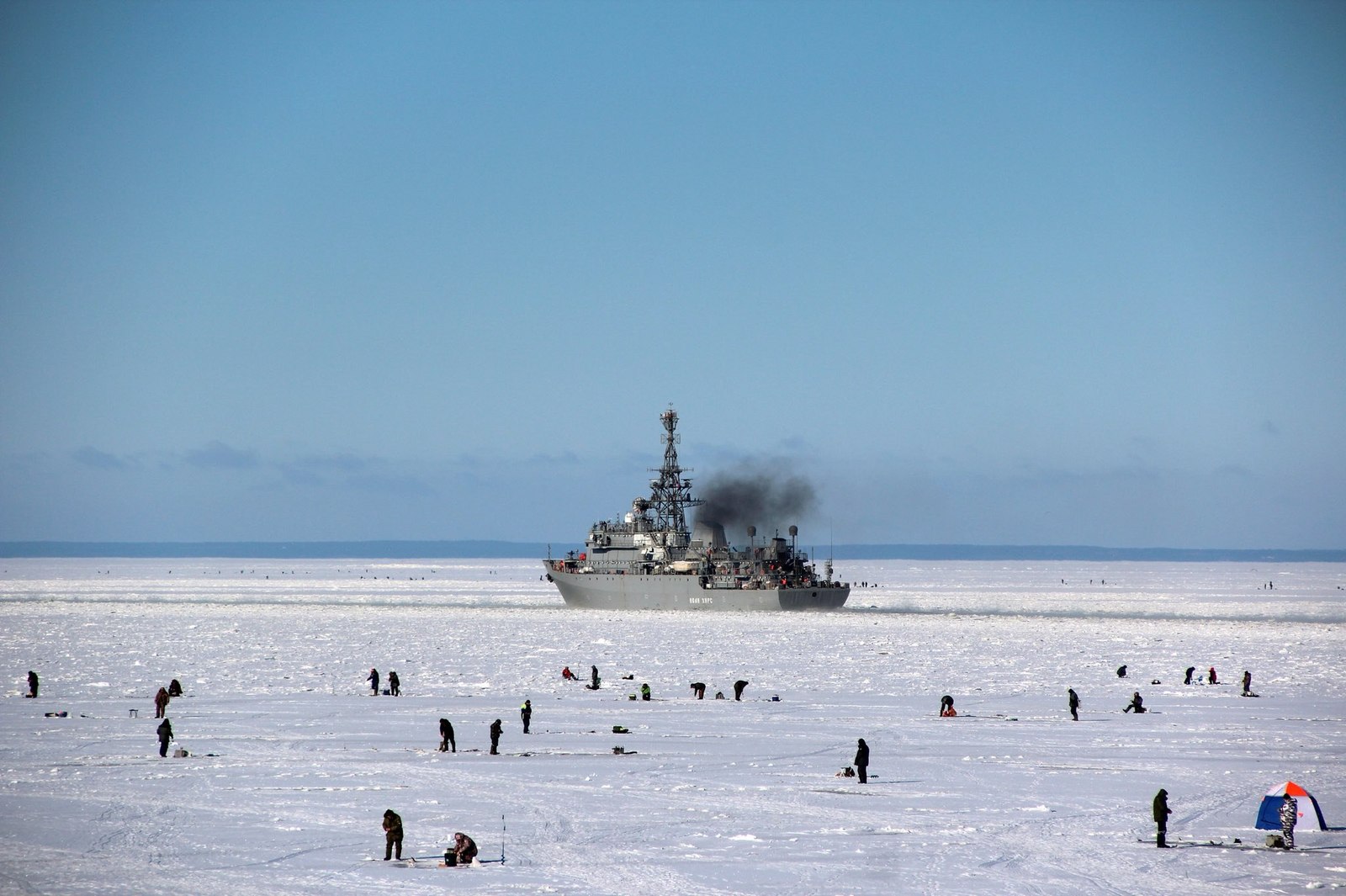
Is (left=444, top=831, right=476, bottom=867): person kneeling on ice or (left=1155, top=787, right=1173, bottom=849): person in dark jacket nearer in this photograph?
(left=444, top=831, right=476, bottom=867): person kneeling on ice

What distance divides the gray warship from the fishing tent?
230 feet

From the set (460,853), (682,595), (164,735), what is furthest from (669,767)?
(682,595)

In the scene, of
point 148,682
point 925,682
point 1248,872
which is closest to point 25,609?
point 148,682

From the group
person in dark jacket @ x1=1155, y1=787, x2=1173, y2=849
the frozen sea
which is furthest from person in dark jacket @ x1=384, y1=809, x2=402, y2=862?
person in dark jacket @ x1=1155, y1=787, x2=1173, y2=849

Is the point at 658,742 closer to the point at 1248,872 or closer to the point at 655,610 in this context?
the point at 1248,872

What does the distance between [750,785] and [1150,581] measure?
154706mm

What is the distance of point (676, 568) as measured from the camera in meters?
96.6

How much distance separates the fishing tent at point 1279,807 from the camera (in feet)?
70.2

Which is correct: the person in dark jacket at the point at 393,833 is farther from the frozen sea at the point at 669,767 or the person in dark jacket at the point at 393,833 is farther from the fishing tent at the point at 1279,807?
the fishing tent at the point at 1279,807

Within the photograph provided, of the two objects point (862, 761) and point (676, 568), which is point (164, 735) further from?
point (676, 568)

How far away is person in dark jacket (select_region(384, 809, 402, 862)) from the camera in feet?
65.8

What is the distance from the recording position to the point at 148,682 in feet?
137

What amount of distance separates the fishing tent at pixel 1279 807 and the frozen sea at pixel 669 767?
0.84 feet

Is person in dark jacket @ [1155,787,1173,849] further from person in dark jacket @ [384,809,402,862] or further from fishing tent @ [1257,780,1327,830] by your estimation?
person in dark jacket @ [384,809,402,862]
